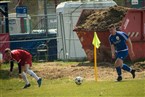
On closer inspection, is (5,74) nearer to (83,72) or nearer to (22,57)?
(83,72)

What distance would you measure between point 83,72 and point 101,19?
A: 426cm

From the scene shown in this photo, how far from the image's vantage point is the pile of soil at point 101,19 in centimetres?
2317

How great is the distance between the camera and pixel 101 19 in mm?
23719

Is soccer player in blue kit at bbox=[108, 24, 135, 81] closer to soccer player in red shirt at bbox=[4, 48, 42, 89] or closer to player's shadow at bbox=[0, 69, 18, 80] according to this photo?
soccer player in red shirt at bbox=[4, 48, 42, 89]

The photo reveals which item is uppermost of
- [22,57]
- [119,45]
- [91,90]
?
[119,45]

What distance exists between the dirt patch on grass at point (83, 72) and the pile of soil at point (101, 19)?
1838 mm

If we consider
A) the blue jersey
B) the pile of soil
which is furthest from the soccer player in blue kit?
the pile of soil

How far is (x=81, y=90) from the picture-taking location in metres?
14.3

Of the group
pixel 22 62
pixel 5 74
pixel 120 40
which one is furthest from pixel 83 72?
pixel 120 40

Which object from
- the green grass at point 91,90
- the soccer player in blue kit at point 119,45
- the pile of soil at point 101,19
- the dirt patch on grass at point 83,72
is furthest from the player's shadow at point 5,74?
the soccer player in blue kit at point 119,45

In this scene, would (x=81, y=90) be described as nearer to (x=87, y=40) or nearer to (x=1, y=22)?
(x=87, y=40)

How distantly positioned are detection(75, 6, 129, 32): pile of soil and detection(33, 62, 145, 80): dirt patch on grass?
1.84 metres

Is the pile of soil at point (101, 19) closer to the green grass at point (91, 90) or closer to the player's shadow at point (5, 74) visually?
the player's shadow at point (5, 74)

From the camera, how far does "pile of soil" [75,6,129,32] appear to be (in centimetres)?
2317
